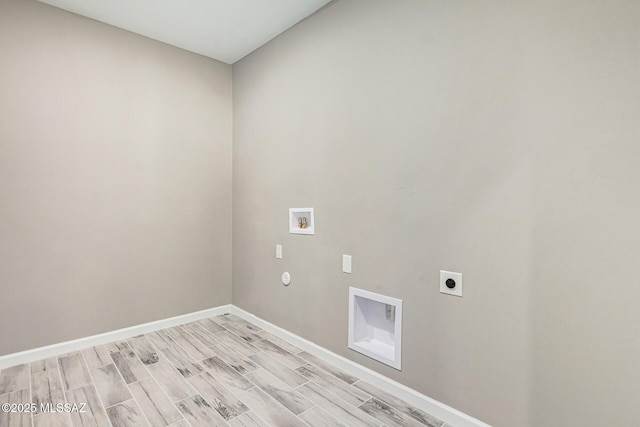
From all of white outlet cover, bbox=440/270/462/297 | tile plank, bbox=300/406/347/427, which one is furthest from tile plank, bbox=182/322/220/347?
white outlet cover, bbox=440/270/462/297

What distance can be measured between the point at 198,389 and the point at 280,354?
666 millimetres

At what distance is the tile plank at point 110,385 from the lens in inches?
73.2

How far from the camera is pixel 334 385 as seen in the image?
6.63 feet

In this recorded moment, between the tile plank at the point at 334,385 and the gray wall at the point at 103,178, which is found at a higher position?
the gray wall at the point at 103,178

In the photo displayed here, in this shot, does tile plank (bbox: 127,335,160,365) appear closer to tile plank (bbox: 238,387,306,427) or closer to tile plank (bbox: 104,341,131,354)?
tile plank (bbox: 104,341,131,354)

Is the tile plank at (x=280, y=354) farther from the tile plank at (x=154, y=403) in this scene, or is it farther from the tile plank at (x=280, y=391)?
the tile plank at (x=154, y=403)

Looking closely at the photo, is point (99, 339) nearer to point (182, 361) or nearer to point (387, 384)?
point (182, 361)

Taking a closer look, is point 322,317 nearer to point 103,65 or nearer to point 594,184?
point 594,184

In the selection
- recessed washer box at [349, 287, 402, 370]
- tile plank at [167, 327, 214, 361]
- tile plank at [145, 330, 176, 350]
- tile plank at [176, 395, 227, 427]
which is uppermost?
recessed washer box at [349, 287, 402, 370]

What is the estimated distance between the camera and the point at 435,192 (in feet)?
5.65

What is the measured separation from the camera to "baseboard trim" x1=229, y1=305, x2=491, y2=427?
1631 mm

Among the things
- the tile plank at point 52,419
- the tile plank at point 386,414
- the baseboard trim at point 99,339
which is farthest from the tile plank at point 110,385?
the tile plank at point 386,414

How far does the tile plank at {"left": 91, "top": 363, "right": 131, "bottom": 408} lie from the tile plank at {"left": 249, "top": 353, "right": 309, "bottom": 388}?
844 millimetres

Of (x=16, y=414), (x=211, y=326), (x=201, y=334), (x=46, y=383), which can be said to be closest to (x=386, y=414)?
(x=201, y=334)
